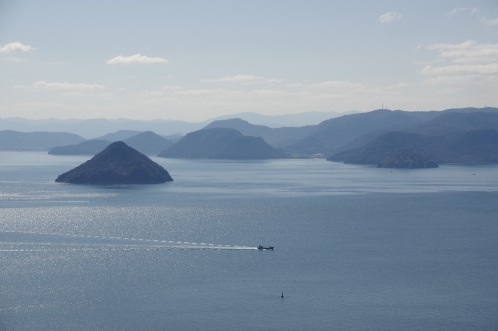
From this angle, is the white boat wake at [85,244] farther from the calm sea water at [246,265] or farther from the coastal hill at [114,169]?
the coastal hill at [114,169]

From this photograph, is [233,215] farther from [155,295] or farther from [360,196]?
[155,295]

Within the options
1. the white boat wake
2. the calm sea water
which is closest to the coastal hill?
the calm sea water

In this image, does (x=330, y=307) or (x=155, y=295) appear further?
(x=155, y=295)

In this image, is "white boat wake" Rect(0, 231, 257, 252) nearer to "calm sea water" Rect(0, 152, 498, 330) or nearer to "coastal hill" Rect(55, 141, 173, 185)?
"calm sea water" Rect(0, 152, 498, 330)

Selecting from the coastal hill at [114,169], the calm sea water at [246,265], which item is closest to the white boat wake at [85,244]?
the calm sea water at [246,265]

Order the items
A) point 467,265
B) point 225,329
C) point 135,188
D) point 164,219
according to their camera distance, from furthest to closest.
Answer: point 135,188 < point 164,219 < point 467,265 < point 225,329

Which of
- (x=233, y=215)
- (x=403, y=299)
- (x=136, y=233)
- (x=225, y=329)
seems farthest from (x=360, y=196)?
(x=225, y=329)
